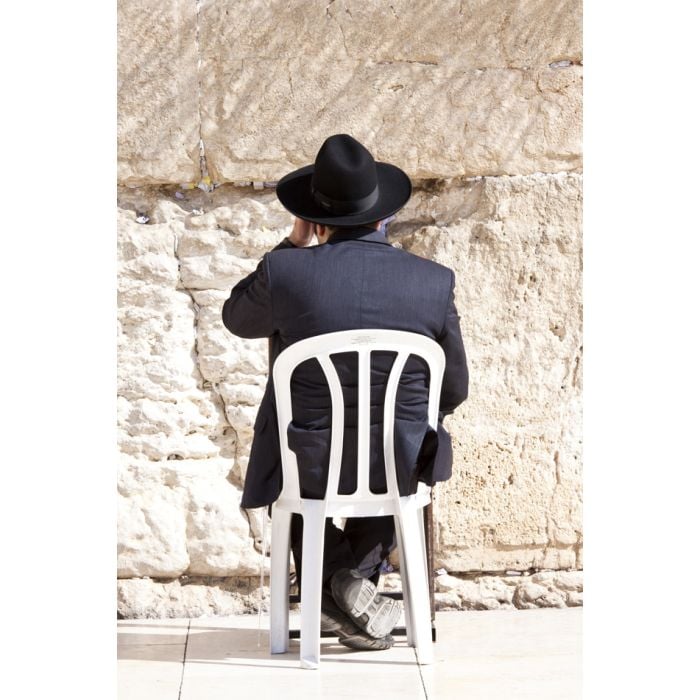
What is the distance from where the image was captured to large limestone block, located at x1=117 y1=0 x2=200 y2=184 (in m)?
4.64

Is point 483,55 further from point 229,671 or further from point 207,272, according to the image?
point 229,671

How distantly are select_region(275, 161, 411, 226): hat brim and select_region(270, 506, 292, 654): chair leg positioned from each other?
95 cm

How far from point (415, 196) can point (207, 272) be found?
0.89 metres

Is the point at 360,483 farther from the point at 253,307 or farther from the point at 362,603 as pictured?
the point at 253,307

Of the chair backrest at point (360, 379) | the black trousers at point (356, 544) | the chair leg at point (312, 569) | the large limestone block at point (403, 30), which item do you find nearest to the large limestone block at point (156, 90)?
the large limestone block at point (403, 30)

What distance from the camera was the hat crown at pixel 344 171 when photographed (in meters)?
3.75

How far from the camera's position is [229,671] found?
3.79 metres

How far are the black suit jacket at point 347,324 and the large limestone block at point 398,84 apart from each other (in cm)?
106

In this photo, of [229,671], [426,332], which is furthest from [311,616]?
[426,332]

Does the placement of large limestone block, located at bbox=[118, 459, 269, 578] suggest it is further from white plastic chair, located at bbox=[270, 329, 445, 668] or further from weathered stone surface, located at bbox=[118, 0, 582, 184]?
weathered stone surface, located at bbox=[118, 0, 582, 184]

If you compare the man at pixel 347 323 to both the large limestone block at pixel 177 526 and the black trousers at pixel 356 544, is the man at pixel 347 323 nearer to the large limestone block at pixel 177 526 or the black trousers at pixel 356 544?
the black trousers at pixel 356 544

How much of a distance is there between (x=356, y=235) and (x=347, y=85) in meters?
1.15

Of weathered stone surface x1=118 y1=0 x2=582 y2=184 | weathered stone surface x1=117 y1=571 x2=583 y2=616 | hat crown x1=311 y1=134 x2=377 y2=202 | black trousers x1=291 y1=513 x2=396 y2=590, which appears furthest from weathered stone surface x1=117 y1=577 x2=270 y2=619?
hat crown x1=311 y1=134 x2=377 y2=202

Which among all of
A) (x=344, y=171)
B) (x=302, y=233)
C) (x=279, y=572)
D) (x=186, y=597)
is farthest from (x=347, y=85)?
(x=186, y=597)
